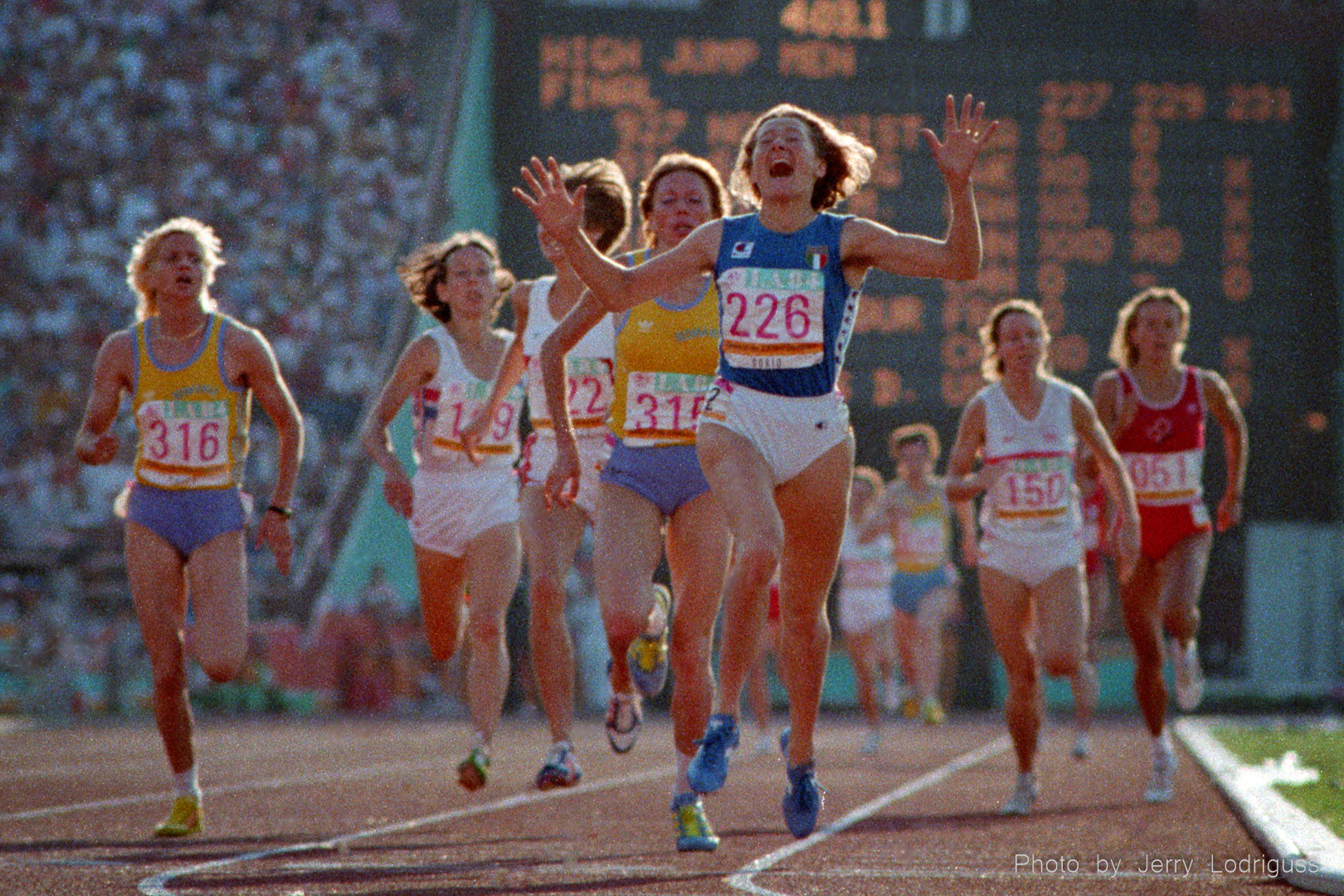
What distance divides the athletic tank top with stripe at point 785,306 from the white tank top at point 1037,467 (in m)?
3.27

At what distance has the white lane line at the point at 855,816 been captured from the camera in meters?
5.79

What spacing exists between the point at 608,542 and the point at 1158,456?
154 inches

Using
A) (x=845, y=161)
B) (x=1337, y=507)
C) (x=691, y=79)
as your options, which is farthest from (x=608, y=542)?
(x=1337, y=507)

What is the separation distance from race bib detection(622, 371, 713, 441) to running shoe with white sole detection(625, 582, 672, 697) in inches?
36.4

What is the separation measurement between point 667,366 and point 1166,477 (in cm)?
377

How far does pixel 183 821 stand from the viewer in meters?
7.22

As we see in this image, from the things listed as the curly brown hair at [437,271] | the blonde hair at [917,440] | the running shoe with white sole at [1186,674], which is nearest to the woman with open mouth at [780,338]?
the curly brown hair at [437,271]

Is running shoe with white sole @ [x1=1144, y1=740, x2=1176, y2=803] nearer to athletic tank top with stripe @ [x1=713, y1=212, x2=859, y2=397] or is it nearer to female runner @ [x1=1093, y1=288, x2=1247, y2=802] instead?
female runner @ [x1=1093, y1=288, x2=1247, y2=802]

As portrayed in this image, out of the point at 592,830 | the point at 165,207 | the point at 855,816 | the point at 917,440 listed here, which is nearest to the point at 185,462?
the point at 592,830

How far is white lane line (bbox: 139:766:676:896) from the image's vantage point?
5.84m

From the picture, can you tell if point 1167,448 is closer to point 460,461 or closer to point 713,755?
point 460,461

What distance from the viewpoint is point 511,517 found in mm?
8344

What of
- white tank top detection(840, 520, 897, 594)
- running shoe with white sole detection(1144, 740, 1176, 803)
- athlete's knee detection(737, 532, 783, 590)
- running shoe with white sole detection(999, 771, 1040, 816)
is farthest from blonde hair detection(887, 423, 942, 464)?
athlete's knee detection(737, 532, 783, 590)

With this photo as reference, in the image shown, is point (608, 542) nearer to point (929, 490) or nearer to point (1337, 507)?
point (929, 490)
